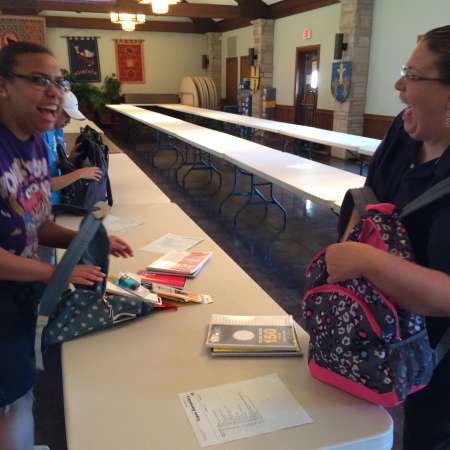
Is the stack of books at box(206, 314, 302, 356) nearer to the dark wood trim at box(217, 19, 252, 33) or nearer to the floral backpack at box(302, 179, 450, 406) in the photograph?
the floral backpack at box(302, 179, 450, 406)

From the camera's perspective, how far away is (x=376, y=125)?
7703mm

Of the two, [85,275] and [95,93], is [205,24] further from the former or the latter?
[85,275]

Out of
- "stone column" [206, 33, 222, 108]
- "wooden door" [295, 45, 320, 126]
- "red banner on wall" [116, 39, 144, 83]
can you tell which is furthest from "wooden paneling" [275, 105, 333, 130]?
"red banner on wall" [116, 39, 144, 83]

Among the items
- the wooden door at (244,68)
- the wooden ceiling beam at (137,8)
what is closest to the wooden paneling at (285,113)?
the wooden door at (244,68)

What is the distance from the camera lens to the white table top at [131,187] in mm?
2713

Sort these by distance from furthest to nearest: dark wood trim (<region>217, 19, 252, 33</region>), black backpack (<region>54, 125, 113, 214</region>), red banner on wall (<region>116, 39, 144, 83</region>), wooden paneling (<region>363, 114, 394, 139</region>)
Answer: red banner on wall (<region>116, 39, 144, 83</region>), dark wood trim (<region>217, 19, 252, 33</region>), wooden paneling (<region>363, 114, 394, 139</region>), black backpack (<region>54, 125, 113, 214</region>)

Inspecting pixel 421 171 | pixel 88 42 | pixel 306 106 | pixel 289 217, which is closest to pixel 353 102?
pixel 306 106

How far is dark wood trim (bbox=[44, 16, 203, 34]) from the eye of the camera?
12789 millimetres

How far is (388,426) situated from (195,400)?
0.39 metres

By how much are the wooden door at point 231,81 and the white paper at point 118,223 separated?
11.9 m

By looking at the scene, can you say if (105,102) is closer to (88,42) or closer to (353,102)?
(88,42)

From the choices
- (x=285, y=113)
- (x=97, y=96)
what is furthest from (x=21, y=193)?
(x=97, y=96)

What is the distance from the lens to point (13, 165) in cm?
111

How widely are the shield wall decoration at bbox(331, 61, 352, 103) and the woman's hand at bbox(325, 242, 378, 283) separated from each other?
7566 millimetres
